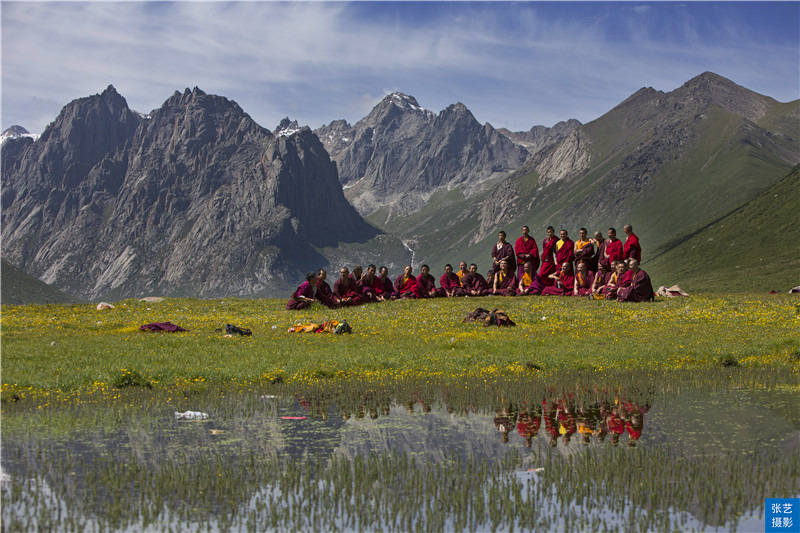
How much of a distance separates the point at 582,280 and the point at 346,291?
16051mm

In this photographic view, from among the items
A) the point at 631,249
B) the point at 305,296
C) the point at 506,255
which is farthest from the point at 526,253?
the point at 305,296

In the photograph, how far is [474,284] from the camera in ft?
177

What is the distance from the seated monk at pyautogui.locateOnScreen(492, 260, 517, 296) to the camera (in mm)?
52938

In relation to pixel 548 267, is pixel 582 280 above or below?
below

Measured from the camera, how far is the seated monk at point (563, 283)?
50.6 meters

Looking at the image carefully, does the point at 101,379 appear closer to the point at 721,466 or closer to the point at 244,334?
the point at 244,334

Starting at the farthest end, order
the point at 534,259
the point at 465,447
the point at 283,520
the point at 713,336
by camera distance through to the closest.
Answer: the point at 534,259 → the point at 713,336 → the point at 465,447 → the point at 283,520

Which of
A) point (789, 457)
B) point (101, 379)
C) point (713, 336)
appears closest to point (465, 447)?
point (789, 457)

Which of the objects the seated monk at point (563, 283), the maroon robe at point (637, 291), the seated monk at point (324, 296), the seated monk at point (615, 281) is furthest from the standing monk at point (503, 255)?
the seated monk at point (324, 296)

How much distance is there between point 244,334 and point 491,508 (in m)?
24.1

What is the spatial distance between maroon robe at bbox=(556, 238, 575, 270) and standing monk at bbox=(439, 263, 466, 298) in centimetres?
717

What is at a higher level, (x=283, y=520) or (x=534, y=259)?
(x=534, y=259)

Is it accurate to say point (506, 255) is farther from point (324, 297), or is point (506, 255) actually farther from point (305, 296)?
point (305, 296)

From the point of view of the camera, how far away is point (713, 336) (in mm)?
31125
